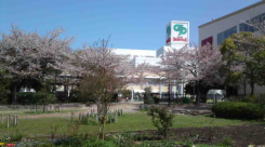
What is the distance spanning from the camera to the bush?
52.0ft

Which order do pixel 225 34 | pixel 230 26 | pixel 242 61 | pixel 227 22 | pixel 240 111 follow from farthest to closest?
pixel 225 34 < pixel 227 22 < pixel 230 26 < pixel 242 61 < pixel 240 111

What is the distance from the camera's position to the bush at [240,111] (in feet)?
52.0

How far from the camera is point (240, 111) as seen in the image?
16.2 meters

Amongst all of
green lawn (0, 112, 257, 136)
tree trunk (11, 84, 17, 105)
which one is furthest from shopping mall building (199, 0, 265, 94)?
tree trunk (11, 84, 17, 105)

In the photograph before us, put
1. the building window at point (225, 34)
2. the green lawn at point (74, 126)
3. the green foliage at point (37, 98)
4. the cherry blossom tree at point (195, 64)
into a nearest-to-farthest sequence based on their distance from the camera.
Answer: the green lawn at point (74, 126), the green foliage at point (37, 98), the cherry blossom tree at point (195, 64), the building window at point (225, 34)

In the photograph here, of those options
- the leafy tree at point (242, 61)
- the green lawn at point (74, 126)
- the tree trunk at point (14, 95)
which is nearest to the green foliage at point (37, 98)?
the tree trunk at point (14, 95)

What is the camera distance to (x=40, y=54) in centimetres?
3030

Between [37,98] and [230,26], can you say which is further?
[230,26]

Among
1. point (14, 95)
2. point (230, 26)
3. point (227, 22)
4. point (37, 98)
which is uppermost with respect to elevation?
point (227, 22)

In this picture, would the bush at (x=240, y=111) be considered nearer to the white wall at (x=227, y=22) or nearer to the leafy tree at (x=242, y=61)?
the leafy tree at (x=242, y=61)

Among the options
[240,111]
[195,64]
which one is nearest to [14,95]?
[195,64]

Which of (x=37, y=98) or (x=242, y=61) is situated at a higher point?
(x=242, y=61)

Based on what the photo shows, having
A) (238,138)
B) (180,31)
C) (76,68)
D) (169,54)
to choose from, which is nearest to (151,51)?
(180,31)

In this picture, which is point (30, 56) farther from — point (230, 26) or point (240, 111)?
point (230, 26)
